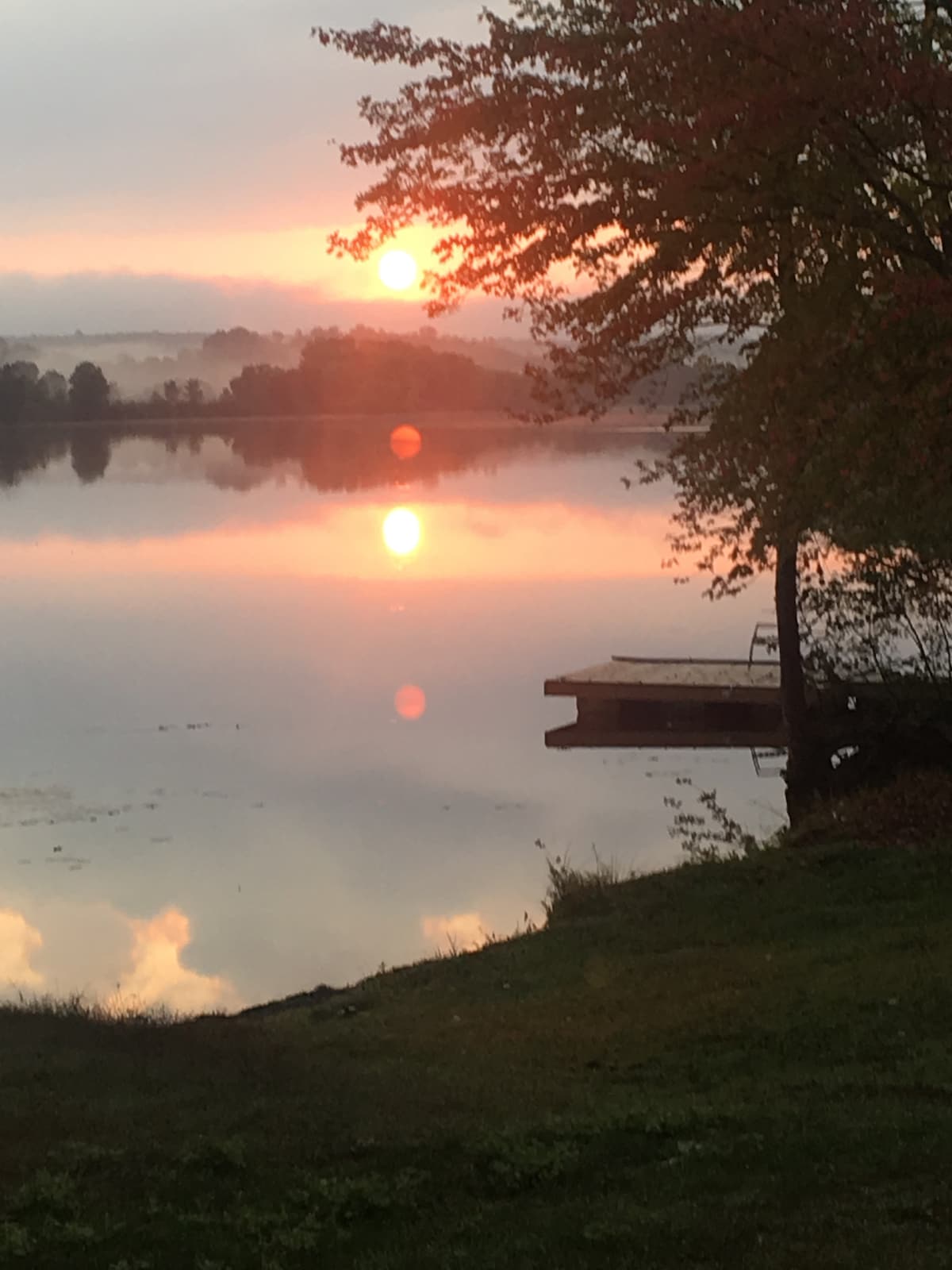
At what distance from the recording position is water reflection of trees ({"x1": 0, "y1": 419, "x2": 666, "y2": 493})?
11100cm

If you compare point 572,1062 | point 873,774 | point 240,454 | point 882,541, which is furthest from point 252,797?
point 240,454

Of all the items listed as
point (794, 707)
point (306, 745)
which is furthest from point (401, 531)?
point (794, 707)

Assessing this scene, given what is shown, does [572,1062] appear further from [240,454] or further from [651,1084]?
[240,454]

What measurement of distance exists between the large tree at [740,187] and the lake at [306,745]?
29.8 ft

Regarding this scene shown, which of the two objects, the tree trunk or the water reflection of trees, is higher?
the water reflection of trees

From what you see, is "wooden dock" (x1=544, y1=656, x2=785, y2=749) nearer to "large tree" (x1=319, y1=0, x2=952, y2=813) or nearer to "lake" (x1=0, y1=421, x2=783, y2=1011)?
"lake" (x1=0, y1=421, x2=783, y2=1011)

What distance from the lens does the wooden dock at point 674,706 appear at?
3142 centimetres


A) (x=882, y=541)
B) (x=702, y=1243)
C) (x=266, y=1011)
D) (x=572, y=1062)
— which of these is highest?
(x=882, y=541)

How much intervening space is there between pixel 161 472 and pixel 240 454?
29.4 m

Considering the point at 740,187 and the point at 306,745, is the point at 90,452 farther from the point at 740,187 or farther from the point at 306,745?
the point at 740,187

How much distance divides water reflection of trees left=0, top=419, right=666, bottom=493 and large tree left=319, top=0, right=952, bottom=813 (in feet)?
274

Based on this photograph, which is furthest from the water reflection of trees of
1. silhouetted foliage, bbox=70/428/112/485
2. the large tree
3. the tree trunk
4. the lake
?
the large tree

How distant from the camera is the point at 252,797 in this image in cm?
2753

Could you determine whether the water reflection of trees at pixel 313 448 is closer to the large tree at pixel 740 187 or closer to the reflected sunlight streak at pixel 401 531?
the reflected sunlight streak at pixel 401 531
